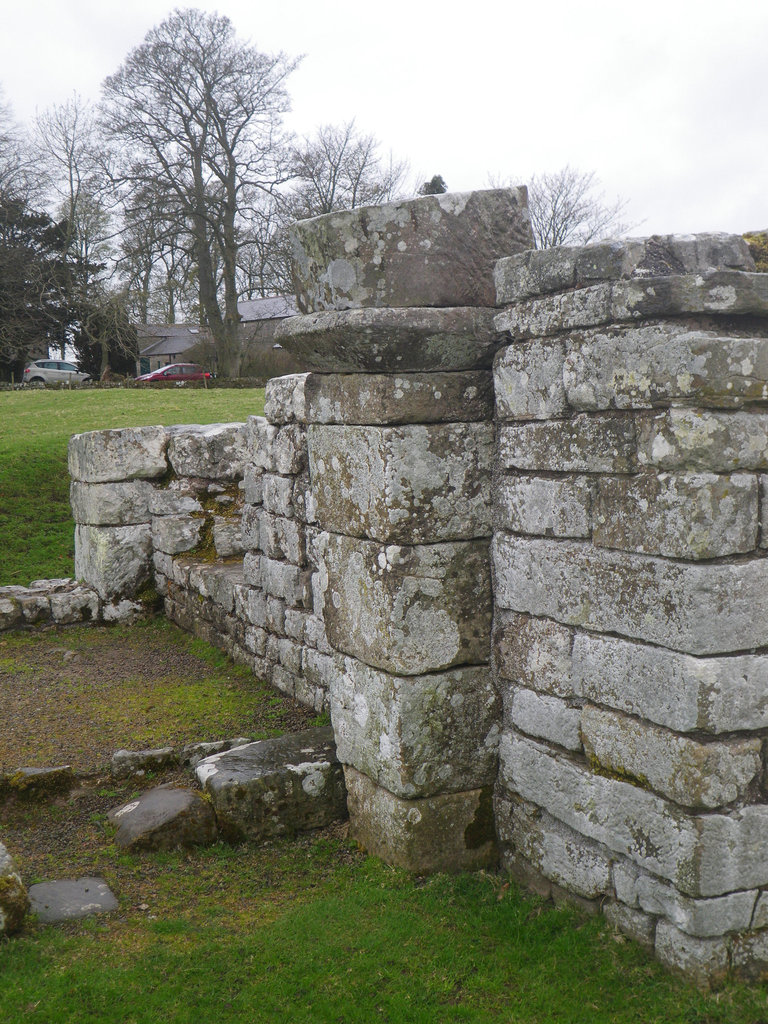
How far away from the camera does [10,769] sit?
16.6ft

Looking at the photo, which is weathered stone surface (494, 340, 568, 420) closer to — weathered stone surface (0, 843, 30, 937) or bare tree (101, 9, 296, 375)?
weathered stone surface (0, 843, 30, 937)

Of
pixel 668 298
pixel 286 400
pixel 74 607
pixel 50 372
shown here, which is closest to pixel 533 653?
pixel 668 298

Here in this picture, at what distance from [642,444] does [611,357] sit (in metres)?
0.33

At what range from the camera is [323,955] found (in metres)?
3.34

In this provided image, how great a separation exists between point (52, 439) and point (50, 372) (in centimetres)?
1996

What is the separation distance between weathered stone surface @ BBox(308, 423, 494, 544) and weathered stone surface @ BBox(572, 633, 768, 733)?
93cm

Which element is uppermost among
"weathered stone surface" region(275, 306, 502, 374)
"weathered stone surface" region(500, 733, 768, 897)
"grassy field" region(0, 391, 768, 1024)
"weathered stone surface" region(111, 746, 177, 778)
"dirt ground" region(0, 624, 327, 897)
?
"weathered stone surface" region(275, 306, 502, 374)

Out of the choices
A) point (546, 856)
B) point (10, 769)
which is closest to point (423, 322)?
point (546, 856)

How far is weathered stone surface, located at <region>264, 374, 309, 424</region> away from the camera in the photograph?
600 cm

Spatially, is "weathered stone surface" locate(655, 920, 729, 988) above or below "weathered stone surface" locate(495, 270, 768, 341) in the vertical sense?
below

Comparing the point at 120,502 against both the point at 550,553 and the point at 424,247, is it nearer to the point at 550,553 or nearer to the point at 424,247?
the point at 424,247

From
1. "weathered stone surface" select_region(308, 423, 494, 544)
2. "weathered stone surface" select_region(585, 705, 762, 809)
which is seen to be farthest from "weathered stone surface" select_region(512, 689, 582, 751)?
"weathered stone surface" select_region(308, 423, 494, 544)

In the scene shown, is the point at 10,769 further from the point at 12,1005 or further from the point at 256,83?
the point at 256,83

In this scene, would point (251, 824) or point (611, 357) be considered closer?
point (611, 357)
